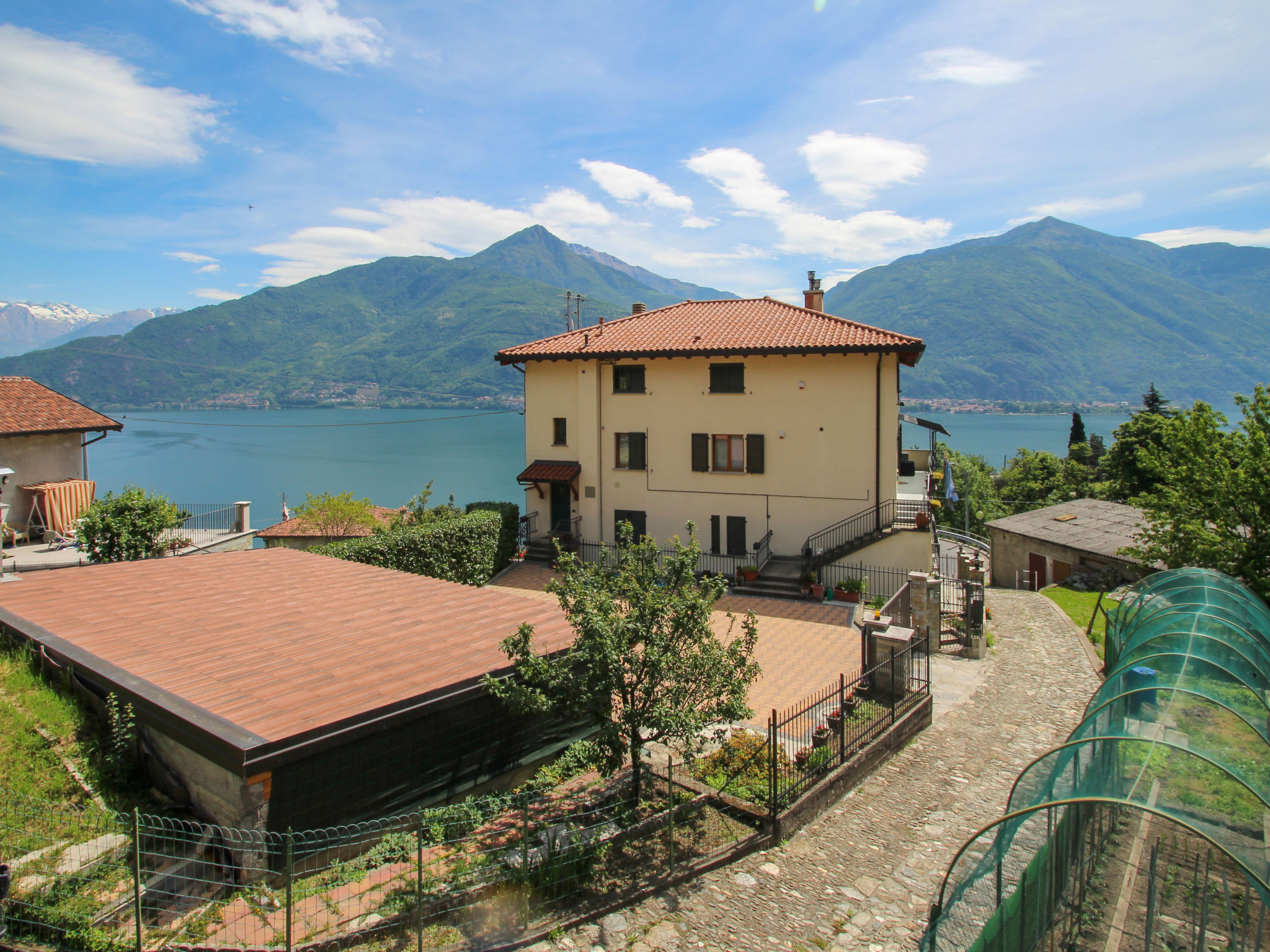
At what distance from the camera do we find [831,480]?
2134 cm

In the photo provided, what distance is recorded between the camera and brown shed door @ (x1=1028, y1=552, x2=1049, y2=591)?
28953mm

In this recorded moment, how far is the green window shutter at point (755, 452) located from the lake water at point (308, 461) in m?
63.1

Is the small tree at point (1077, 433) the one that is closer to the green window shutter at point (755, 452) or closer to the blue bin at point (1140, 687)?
the green window shutter at point (755, 452)

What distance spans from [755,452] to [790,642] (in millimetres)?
7832

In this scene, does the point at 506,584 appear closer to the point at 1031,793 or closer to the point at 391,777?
the point at 391,777

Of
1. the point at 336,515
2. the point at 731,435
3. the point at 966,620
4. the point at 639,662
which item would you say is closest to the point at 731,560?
the point at 731,435

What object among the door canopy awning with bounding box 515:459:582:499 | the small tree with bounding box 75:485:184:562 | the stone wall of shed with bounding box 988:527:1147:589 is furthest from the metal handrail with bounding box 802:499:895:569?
the small tree with bounding box 75:485:184:562

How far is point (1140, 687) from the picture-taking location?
6.54 meters

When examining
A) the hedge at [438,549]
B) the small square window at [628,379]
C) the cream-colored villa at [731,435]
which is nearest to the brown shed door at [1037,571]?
the cream-colored villa at [731,435]

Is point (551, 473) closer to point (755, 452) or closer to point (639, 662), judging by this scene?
point (755, 452)

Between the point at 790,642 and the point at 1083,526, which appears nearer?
Result: the point at 790,642

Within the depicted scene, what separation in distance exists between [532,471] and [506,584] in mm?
4753

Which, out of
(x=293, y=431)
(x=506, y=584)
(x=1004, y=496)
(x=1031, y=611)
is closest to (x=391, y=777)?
(x=506, y=584)

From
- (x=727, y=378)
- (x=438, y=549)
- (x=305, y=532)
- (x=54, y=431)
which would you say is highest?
(x=727, y=378)
